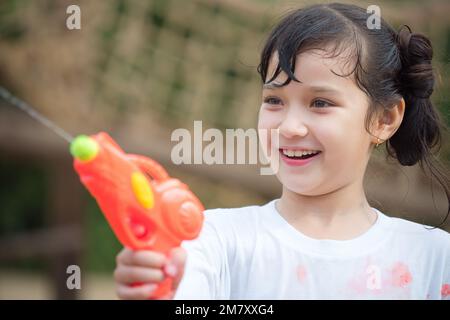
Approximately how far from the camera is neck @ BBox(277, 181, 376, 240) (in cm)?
91

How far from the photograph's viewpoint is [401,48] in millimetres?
969

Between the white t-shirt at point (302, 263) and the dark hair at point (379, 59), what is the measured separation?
16 centimetres

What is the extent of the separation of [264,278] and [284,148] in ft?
0.50

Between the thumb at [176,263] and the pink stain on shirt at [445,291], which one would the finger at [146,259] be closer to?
the thumb at [176,263]

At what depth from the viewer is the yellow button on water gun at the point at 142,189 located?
0.71m

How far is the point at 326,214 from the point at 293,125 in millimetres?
132

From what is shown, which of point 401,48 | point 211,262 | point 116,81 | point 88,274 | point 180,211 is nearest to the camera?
point 180,211

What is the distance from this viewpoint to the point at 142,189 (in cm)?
71

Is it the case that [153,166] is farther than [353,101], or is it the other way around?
[353,101]

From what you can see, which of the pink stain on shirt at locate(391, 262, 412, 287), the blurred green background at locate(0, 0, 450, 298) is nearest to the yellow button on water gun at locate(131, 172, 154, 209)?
the pink stain on shirt at locate(391, 262, 412, 287)

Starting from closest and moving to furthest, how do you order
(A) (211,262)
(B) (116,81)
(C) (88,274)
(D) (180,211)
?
(D) (180,211), (A) (211,262), (B) (116,81), (C) (88,274)
